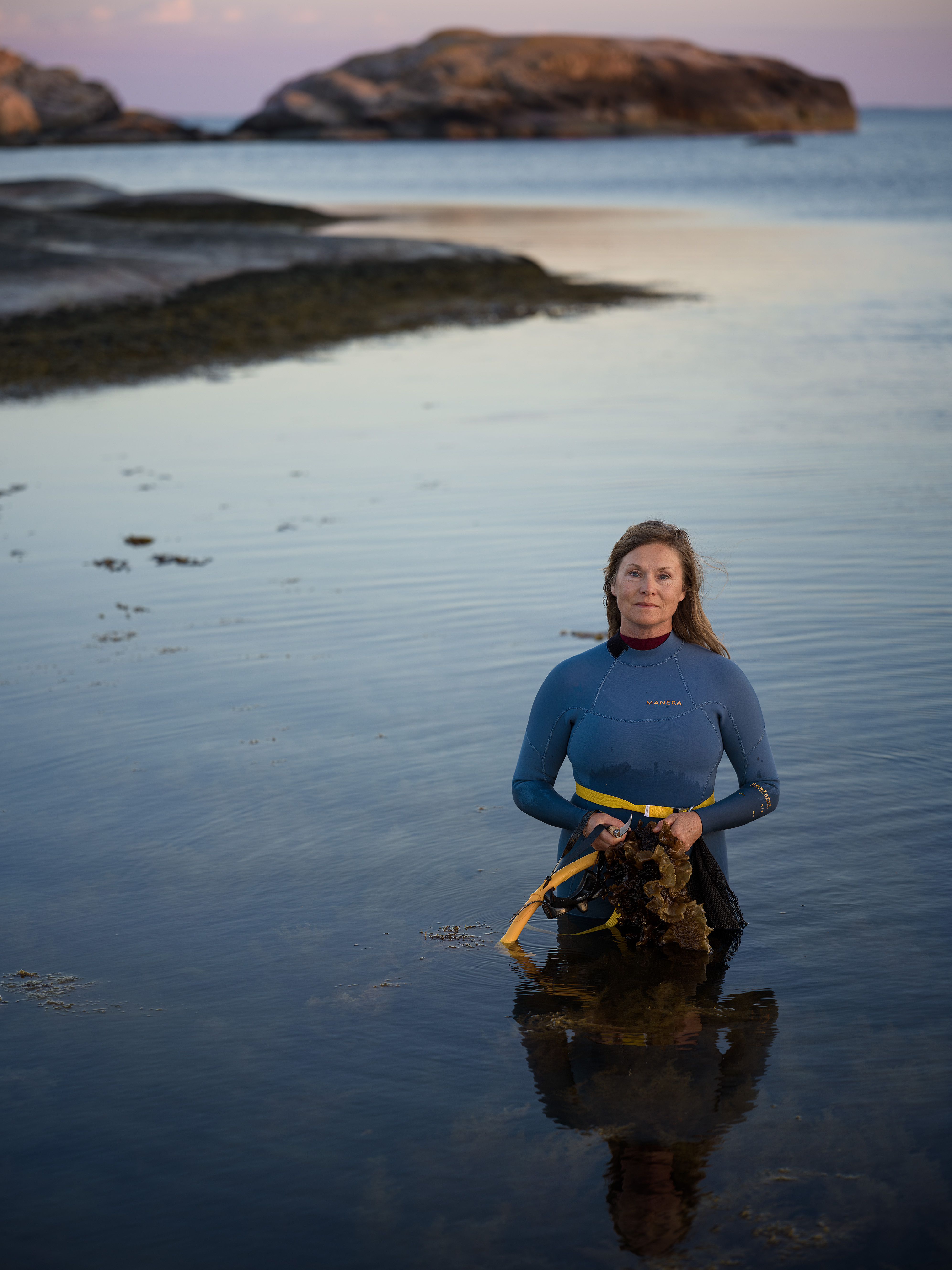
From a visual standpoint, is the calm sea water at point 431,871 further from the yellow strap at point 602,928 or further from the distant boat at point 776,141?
the distant boat at point 776,141

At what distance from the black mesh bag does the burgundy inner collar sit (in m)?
0.70

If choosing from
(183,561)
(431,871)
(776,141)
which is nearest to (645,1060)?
(431,871)

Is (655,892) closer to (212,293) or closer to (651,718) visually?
(651,718)

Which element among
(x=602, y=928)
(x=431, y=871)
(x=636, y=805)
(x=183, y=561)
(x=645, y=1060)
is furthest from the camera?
(x=183, y=561)

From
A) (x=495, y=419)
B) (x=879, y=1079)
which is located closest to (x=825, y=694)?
(x=879, y=1079)

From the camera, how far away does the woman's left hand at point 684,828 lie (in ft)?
15.4

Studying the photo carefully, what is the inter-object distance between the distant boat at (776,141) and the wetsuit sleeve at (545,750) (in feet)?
599

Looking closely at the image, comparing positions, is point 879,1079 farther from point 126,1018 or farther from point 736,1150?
point 126,1018

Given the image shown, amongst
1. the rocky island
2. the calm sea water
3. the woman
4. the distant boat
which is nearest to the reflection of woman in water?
the calm sea water

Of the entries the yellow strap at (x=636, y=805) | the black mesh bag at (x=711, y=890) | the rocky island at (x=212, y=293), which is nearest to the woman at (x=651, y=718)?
the yellow strap at (x=636, y=805)

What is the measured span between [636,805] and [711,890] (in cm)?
45

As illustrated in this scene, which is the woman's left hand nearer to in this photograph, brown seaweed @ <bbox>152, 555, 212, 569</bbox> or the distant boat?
brown seaweed @ <bbox>152, 555, 212, 569</bbox>

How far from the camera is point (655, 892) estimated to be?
484 cm

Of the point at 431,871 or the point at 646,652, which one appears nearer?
the point at 646,652
